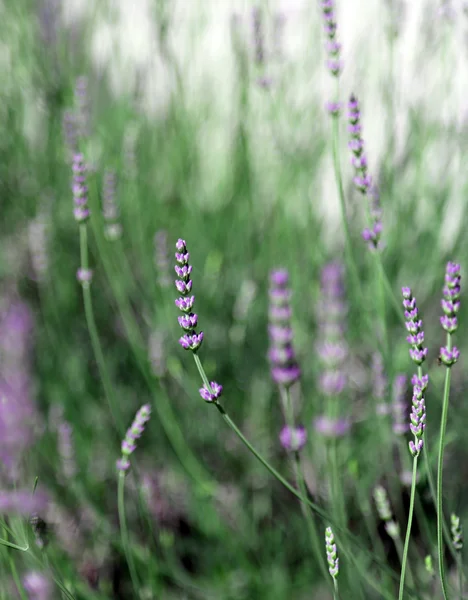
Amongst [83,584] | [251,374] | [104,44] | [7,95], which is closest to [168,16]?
[104,44]

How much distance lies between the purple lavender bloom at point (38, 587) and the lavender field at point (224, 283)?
0.03m

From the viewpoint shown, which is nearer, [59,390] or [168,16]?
[168,16]

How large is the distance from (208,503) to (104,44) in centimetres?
151

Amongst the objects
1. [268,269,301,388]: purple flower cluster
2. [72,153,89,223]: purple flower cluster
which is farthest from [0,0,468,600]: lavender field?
[268,269,301,388]: purple flower cluster

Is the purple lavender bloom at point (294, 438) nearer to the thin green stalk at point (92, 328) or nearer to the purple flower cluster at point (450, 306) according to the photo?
the purple flower cluster at point (450, 306)

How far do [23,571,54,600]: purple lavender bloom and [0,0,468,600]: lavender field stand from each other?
27mm

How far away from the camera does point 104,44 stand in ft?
6.70

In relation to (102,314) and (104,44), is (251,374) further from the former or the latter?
(104,44)

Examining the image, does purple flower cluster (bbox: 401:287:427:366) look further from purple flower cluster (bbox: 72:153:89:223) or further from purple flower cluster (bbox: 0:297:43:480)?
purple flower cluster (bbox: 0:297:43:480)

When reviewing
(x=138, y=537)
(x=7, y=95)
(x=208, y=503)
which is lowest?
(x=138, y=537)

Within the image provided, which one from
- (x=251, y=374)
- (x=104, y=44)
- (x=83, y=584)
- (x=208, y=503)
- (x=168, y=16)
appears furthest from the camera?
(x=104, y=44)

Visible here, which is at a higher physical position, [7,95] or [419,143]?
[7,95]

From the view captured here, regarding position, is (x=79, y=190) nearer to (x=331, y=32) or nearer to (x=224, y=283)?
(x=331, y=32)

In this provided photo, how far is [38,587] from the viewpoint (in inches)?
43.6
